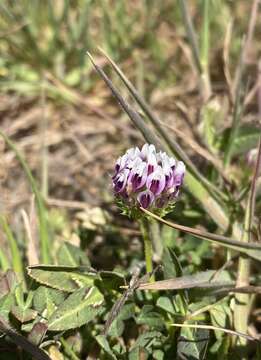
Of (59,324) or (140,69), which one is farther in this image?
(140,69)

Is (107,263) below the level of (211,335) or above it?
above

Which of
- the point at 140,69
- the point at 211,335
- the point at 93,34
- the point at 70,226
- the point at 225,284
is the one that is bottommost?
the point at 211,335

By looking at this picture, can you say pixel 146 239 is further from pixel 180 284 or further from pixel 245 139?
pixel 245 139

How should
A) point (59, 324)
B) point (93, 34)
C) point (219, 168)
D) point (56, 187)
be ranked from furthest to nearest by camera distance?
point (93, 34) → point (56, 187) → point (219, 168) → point (59, 324)

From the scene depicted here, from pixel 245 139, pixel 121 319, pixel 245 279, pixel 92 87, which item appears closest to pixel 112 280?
pixel 121 319

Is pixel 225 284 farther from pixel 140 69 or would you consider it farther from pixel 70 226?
pixel 140 69

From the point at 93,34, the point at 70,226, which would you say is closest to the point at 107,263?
the point at 70,226

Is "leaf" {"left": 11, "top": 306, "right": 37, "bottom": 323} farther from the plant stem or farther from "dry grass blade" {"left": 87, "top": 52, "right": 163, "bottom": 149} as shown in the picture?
"dry grass blade" {"left": 87, "top": 52, "right": 163, "bottom": 149}
